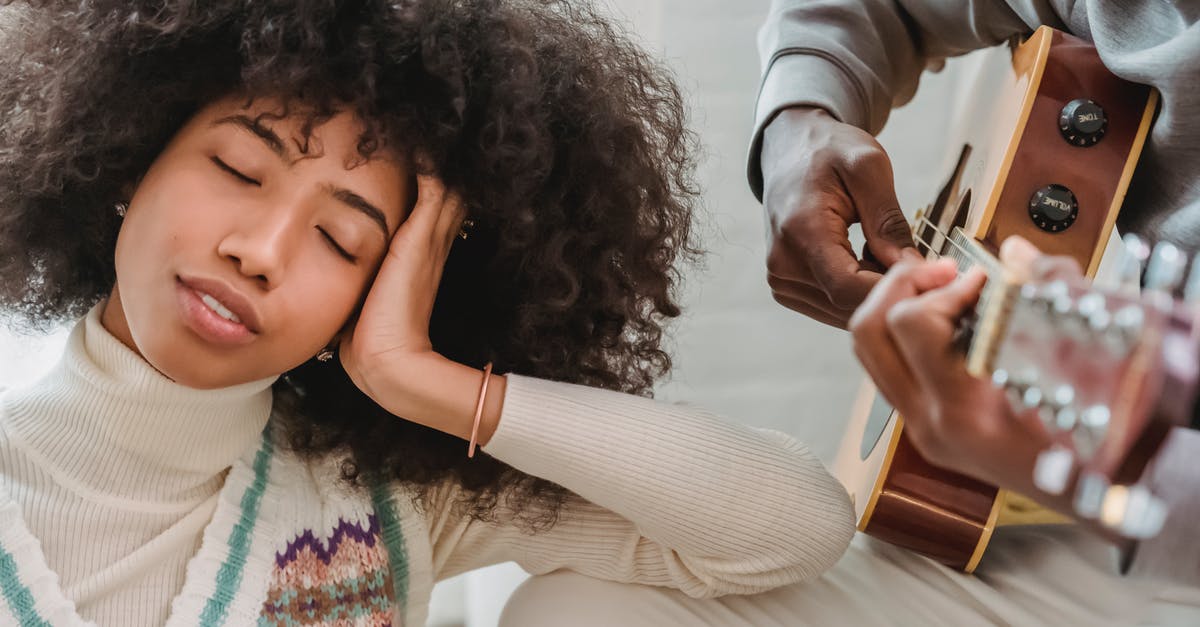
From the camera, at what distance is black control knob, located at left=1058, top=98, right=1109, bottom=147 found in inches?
43.7

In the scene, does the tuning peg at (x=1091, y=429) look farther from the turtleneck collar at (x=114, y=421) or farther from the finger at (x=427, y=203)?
the turtleneck collar at (x=114, y=421)

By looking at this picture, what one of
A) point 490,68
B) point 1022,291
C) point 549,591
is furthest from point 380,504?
point 1022,291

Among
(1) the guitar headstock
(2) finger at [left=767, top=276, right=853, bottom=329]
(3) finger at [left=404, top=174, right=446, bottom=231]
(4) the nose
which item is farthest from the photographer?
(2) finger at [left=767, top=276, right=853, bottom=329]

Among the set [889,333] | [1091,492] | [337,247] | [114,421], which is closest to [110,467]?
[114,421]

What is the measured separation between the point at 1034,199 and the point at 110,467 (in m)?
0.94

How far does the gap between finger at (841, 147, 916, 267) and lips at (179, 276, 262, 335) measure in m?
0.63

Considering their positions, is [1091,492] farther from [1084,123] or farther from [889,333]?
[1084,123]

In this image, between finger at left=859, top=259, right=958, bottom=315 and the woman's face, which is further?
the woman's face

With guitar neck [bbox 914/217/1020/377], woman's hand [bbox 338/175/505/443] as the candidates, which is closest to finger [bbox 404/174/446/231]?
woman's hand [bbox 338/175/505/443]

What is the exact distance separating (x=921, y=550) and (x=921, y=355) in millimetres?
573

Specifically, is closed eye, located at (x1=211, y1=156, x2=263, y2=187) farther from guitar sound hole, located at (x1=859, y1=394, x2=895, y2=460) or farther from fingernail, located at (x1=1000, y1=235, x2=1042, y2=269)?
guitar sound hole, located at (x1=859, y1=394, x2=895, y2=460)

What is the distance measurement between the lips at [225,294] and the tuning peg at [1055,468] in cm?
62

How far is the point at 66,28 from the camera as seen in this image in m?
1.03

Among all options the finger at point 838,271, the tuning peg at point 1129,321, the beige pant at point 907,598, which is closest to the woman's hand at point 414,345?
the beige pant at point 907,598
